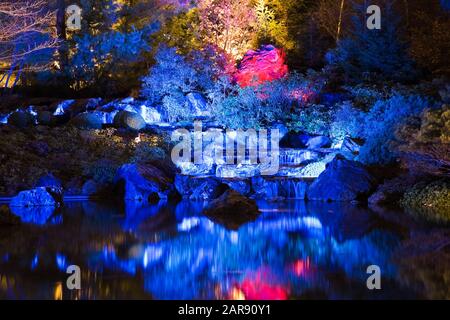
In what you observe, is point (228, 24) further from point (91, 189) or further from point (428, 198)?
point (428, 198)

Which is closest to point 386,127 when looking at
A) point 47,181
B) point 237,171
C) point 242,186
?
point 242,186

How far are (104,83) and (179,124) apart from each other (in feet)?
17.5

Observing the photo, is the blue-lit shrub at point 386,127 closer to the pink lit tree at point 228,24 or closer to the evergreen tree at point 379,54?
the evergreen tree at point 379,54

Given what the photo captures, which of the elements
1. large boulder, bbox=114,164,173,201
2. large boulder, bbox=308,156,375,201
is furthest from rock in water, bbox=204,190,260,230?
large boulder, bbox=114,164,173,201

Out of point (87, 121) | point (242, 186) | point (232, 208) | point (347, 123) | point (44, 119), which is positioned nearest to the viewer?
point (232, 208)

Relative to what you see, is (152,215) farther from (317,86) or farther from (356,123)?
(317,86)

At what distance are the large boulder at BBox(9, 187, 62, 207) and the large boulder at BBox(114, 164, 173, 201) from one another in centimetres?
238

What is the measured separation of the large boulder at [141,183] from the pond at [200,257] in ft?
13.2

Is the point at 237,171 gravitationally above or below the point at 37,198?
above

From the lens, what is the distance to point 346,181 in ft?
46.9

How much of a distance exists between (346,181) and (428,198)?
2.36m

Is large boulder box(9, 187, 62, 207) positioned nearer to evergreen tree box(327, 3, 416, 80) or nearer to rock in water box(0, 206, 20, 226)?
rock in water box(0, 206, 20, 226)

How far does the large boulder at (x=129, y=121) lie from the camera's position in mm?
20438

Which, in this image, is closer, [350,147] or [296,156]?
[350,147]
